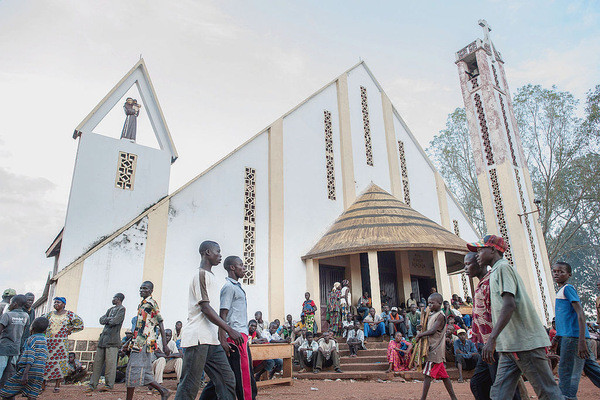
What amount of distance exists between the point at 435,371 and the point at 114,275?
711cm

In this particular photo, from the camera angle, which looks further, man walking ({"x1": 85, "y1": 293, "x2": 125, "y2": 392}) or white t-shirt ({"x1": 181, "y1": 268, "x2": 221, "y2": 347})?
man walking ({"x1": 85, "y1": 293, "x2": 125, "y2": 392})

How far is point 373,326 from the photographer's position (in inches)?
395

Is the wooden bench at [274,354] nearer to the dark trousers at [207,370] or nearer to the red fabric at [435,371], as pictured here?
the red fabric at [435,371]

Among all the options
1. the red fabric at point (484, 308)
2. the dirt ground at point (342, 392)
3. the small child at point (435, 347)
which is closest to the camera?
the red fabric at point (484, 308)

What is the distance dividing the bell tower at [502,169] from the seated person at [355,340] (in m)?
8.04

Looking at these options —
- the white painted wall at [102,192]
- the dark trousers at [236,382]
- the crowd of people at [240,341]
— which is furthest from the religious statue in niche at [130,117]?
the dark trousers at [236,382]

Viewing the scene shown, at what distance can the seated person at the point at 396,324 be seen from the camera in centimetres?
976

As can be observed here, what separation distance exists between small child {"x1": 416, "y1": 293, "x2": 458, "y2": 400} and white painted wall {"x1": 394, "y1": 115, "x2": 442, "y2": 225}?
11.4m

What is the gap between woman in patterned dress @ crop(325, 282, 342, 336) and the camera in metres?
10.8

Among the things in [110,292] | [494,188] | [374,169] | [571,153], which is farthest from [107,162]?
[571,153]

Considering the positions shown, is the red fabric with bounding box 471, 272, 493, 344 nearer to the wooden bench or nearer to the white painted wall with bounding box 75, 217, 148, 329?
the wooden bench

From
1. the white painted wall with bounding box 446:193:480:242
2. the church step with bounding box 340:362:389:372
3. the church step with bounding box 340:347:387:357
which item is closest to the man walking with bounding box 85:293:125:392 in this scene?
the church step with bounding box 340:362:389:372

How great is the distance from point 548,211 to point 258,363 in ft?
64.8

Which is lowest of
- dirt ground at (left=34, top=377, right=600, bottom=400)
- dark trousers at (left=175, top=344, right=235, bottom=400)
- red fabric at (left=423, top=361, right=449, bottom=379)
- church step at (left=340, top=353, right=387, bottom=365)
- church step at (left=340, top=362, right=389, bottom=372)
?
dirt ground at (left=34, top=377, right=600, bottom=400)
